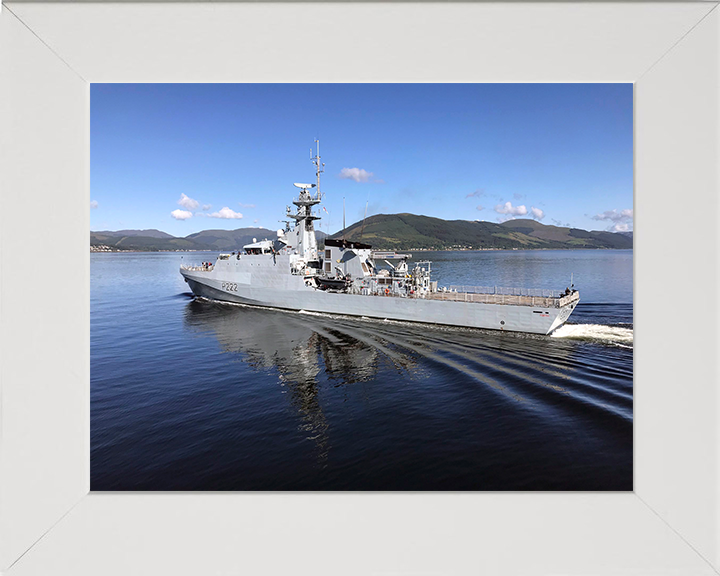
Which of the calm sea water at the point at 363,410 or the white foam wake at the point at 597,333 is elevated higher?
the white foam wake at the point at 597,333

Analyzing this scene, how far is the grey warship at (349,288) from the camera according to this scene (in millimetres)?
13328

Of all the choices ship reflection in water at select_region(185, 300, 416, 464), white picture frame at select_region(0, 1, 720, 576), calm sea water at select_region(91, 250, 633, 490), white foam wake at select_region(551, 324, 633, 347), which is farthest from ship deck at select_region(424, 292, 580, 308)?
white picture frame at select_region(0, 1, 720, 576)

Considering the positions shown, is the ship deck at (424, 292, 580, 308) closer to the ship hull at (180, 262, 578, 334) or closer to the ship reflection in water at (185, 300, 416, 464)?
the ship hull at (180, 262, 578, 334)

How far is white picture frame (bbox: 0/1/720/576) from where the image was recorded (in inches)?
88.3

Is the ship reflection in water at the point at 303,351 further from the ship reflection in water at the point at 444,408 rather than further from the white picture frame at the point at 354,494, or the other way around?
the white picture frame at the point at 354,494

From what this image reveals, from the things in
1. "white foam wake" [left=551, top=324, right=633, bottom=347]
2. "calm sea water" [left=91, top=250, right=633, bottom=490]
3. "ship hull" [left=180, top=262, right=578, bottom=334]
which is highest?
"ship hull" [left=180, top=262, right=578, bottom=334]

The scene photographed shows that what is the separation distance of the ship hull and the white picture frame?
35.4ft

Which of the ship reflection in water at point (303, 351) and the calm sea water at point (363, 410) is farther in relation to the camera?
the ship reflection in water at point (303, 351)

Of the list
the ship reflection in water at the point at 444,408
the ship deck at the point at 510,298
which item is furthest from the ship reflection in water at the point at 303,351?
the ship deck at the point at 510,298

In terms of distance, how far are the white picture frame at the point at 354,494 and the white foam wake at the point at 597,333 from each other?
10670 mm
